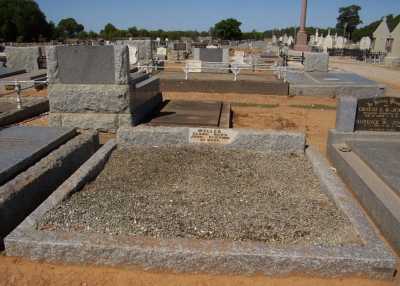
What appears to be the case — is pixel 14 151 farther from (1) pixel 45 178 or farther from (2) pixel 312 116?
(2) pixel 312 116

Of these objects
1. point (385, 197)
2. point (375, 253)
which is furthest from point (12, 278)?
point (385, 197)

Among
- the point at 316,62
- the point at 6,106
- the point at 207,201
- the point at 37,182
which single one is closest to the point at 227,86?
the point at 316,62

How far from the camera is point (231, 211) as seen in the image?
3701 millimetres

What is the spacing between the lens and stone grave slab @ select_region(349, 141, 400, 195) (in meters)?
4.43

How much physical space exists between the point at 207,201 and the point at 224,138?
180cm

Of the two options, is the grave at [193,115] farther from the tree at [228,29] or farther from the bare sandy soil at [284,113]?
the tree at [228,29]

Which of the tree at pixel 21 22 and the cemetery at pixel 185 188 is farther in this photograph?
the tree at pixel 21 22

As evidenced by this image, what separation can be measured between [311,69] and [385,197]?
14350mm

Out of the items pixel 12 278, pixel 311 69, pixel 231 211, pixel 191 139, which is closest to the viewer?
pixel 12 278

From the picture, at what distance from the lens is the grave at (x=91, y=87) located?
6.67 meters

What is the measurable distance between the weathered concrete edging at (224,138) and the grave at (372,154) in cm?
82

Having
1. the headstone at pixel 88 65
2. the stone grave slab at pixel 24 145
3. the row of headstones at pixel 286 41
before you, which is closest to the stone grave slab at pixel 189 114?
the headstone at pixel 88 65

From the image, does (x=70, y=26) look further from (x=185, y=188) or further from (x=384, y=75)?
(x=185, y=188)

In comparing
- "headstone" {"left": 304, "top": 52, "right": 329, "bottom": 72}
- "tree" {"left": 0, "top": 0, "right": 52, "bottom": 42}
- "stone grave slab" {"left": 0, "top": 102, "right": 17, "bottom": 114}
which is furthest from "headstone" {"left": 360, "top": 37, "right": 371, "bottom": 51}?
"tree" {"left": 0, "top": 0, "right": 52, "bottom": 42}
